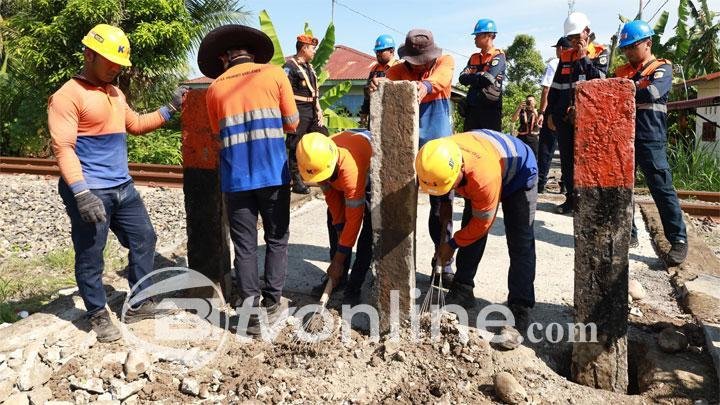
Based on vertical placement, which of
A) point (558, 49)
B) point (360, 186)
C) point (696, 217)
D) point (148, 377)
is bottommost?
point (148, 377)

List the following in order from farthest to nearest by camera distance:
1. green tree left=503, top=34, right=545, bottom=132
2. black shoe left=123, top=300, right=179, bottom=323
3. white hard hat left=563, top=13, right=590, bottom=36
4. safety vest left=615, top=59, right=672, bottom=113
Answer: green tree left=503, top=34, right=545, bottom=132 < white hard hat left=563, top=13, right=590, bottom=36 < safety vest left=615, top=59, right=672, bottom=113 < black shoe left=123, top=300, right=179, bottom=323

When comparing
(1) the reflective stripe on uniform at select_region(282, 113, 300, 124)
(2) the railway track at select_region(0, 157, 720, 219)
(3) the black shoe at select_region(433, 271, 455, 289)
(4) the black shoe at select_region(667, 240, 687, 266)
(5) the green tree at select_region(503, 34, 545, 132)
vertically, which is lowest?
(3) the black shoe at select_region(433, 271, 455, 289)

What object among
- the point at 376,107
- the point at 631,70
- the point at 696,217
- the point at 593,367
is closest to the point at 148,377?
the point at 376,107

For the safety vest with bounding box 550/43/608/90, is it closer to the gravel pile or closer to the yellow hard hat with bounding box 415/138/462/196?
the yellow hard hat with bounding box 415/138/462/196

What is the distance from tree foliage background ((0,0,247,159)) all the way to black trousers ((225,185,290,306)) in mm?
10471

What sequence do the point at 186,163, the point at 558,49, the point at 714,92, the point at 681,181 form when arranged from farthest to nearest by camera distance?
the point at 714,92
the point at 681,181
the point at 558,49
the point at 186,163

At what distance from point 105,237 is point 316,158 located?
1482 mm

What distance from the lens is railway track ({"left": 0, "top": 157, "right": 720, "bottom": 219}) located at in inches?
263

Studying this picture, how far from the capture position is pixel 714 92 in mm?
12312

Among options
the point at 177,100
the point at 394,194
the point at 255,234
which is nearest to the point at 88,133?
the point at 177,100

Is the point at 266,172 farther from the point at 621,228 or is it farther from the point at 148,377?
the point at 621,228

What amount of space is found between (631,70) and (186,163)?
3830 mm

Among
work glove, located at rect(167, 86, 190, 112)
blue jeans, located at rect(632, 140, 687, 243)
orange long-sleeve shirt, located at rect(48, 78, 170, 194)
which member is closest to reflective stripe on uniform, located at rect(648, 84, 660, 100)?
blue jeans, located at rect(632, 140, 687, 243)

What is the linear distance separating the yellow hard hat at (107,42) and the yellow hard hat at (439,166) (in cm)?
196
